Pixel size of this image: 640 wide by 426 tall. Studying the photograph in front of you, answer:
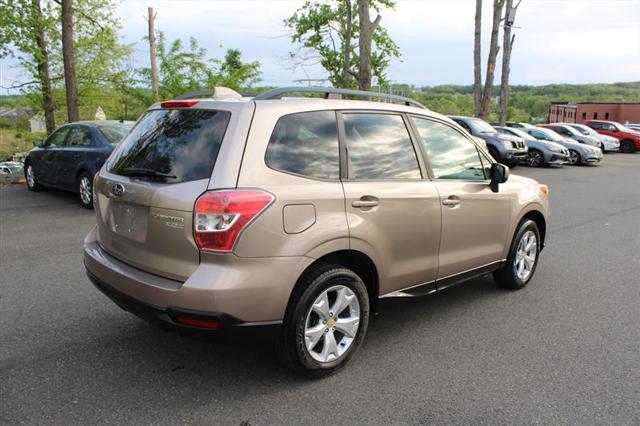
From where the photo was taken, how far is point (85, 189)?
8.88m

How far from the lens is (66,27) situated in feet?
45.2

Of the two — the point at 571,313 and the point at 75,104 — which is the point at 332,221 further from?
the point at 75,104

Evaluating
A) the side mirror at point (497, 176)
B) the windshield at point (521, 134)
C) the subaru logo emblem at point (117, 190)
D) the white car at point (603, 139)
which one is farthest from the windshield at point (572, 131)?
the subaru logo emblem at point (117, 190)

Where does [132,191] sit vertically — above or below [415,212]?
above

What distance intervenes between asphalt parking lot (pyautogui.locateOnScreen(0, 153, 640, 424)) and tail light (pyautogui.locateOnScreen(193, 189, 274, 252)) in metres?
0.60

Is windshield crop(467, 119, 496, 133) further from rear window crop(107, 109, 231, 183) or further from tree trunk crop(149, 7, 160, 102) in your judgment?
rear window crop(107, 109, 231, 183)

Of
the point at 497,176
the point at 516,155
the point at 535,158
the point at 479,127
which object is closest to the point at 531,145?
the point at 535,158

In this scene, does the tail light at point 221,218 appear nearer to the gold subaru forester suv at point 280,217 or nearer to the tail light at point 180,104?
the gold subaru forester suv at point 280,217

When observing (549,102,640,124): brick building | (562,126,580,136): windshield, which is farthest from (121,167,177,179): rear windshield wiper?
(549,102,640,124): brick building

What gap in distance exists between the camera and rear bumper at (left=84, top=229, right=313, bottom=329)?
9.07 feet

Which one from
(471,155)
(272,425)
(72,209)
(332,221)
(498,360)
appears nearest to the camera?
(272,425)

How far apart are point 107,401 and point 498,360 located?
2.52 metres

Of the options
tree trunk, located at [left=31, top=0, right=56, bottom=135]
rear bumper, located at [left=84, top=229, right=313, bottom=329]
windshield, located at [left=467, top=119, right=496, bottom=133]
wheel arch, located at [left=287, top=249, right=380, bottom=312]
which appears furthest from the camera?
tree trunk, located at [left=31, top=0, right=56, bottom=135]

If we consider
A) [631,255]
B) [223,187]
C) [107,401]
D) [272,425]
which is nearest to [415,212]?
[223,187]
